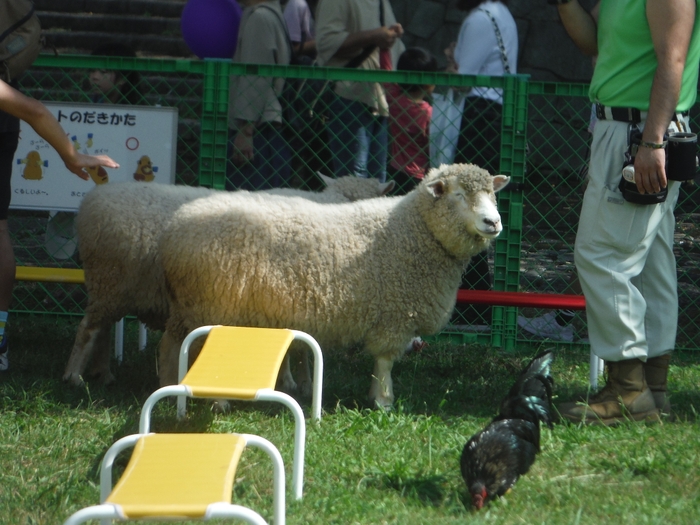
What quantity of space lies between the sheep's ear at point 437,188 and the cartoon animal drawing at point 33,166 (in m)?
2.33

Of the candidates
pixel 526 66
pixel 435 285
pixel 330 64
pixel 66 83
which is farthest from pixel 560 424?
pixel 526 66

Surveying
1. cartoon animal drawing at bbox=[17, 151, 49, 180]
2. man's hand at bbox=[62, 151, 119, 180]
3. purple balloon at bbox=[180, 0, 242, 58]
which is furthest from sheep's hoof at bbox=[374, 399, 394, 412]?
purple balloon at bbox=[180, 0, 242, 58]

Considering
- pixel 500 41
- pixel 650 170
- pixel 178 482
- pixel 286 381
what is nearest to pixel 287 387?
pixel 286 381

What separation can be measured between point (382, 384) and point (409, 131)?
2.16m

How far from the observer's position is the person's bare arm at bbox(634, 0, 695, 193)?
10.9ft

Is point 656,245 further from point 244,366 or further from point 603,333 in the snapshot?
point 244,366

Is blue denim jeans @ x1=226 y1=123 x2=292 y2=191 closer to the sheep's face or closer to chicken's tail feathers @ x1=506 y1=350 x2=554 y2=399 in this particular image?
the sheep's face

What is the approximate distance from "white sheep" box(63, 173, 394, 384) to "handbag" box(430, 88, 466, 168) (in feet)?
5.35

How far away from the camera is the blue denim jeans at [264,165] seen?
17.6ft

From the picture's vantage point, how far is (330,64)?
220 inches

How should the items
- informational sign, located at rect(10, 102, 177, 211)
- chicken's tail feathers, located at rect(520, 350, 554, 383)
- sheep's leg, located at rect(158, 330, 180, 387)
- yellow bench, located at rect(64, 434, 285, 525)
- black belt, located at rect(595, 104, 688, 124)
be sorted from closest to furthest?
yellow bench, located at rect(64, 434, 285, 525)
chicken's tail feathers, located at rect(520, 350, 554, 383)
black belt, located at rect(595, 104, 688, 124)
sheep's leg, located at rect(158, 330, 180, 387)
informational sign, located at rect(10, 102, 177, 211)

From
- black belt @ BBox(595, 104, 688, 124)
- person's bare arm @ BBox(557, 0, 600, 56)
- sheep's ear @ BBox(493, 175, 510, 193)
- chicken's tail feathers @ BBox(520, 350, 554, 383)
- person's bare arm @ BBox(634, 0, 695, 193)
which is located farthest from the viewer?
sheep's ear @ BBox(493, 175, 510, 193)

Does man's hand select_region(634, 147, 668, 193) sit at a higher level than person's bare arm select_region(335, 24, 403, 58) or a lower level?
lower

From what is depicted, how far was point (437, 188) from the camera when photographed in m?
3.95
